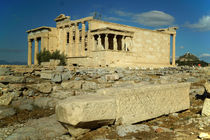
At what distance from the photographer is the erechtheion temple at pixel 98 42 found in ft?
85.2

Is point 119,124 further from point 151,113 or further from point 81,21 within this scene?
point 81,21

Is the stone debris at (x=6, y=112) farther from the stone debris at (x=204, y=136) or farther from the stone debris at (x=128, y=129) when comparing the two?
the stone debris at (x=204, y=136)

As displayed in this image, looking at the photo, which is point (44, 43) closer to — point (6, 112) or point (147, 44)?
point (147, 44)

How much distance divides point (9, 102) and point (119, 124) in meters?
5.06

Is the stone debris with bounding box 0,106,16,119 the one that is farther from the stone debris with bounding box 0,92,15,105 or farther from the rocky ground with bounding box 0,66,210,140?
the stone debris with bounding box 0,92,15,105

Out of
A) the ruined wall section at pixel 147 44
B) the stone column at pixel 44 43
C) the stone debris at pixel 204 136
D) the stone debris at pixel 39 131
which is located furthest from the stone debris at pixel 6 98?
the stone column at pixel 44 43

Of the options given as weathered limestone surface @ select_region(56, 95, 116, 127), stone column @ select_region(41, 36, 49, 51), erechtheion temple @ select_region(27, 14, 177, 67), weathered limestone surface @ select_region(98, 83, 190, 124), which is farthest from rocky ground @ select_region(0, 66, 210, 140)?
stone column @ select_region(41, 36, 49, 51)

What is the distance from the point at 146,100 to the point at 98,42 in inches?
866

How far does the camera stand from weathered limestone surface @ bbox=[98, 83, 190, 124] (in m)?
4.29

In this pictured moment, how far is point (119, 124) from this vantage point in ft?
13.9

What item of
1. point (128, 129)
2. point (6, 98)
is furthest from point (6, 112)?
point (128, 129)

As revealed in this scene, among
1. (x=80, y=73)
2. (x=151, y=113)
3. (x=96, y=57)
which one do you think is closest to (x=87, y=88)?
(x=80, y=73)

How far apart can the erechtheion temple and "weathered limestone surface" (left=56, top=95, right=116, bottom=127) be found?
20637mm

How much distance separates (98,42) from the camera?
86.1ft
